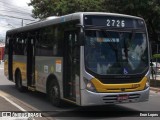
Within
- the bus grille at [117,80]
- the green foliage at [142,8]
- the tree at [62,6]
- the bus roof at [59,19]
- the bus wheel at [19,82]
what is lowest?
the bus wheel at [19,82]

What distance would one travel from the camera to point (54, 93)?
13.8 metres

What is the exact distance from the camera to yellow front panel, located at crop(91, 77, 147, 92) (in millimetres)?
11500

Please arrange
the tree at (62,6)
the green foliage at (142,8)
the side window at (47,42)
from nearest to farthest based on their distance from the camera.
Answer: the side window at (47,42) → the green foliage at (142,8) → the tree at (62,6)

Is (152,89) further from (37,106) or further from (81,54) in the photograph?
(81,54)

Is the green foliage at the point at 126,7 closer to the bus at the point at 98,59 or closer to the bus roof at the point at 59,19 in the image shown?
the bus roof at the point at 59,19

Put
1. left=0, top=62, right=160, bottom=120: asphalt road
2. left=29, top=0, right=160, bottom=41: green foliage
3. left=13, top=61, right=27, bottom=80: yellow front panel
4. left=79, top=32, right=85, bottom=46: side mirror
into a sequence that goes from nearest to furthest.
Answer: left=79, top=32, right=85, bottom=46: side mirror → left=0, top=62, right=160, bottom=120: asphalt road → left=13, top=61, right=27, bottom=80: yellow front panel → left=29, top=0, right=160, bottom=41: green foliage

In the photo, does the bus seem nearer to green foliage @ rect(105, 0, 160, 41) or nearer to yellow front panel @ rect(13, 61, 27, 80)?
yellow front panel @ rect(13, 61, 27, 80)

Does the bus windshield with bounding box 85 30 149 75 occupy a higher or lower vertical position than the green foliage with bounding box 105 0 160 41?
lower

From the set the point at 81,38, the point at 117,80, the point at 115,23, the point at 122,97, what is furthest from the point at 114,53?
the point at 122,97

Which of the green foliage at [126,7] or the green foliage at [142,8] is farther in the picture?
the green foliage at [126,7]

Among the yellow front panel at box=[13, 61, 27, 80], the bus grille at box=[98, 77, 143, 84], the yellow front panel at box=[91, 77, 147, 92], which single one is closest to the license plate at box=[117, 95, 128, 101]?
the yellow front panel at box=[91, 77, 147, 92]

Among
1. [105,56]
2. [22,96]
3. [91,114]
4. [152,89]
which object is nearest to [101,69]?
[105,56]

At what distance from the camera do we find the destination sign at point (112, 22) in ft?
39.1

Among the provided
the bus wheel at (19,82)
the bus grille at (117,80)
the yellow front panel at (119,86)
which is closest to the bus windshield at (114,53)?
the bus grille at (117,80)
